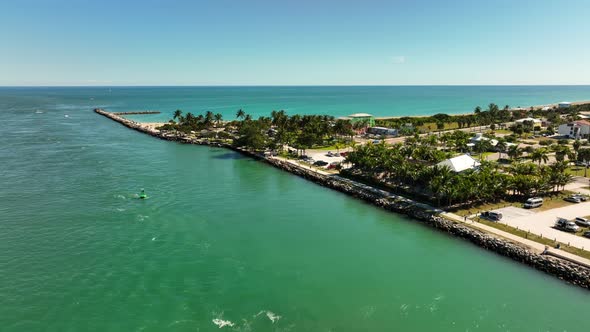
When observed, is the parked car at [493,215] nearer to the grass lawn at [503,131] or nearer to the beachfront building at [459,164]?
the beachfront building at [459,164]

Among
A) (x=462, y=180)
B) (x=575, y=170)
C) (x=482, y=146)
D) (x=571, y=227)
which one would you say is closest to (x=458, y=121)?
(x=482, y=146)

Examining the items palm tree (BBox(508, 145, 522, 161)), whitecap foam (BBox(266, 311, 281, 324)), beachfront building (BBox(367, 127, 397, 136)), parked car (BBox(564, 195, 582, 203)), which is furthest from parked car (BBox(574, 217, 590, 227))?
beachfront building (BBox(367, 127, 397, 136))

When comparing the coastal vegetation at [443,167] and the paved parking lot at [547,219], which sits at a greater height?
the coastal vegetation at [443,167]

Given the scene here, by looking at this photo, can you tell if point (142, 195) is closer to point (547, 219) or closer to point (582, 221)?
point (547, 219)

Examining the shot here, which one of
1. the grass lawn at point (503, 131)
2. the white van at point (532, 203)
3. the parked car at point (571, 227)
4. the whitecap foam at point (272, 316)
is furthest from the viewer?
the grass lawn at point (503, 131)

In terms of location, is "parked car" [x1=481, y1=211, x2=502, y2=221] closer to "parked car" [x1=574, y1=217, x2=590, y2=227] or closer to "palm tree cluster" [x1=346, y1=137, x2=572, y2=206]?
"palm tree cluster" [x1=346, y1=137, x2=572, y2=206]

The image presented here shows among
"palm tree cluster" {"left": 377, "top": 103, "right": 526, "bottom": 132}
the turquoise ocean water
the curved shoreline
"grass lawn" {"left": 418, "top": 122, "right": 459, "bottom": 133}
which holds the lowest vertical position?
the turquoise ocean water

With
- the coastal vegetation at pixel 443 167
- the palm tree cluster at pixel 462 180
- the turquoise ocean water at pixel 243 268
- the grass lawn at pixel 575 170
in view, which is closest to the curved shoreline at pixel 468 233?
the turquoise ocean water at pixel 243 268
